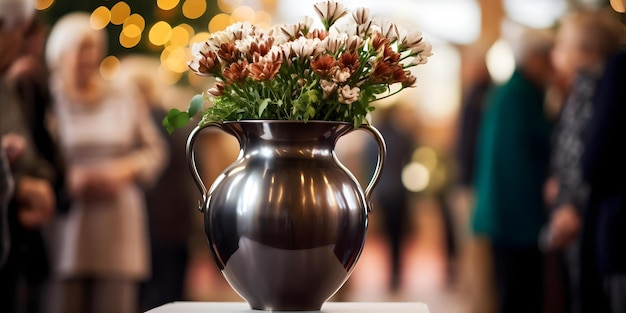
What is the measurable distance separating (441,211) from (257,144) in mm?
4287

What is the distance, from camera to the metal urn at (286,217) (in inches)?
61.8

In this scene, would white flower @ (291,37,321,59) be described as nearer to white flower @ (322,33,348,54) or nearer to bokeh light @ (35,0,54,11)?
white flower @ (322,33,348,54)

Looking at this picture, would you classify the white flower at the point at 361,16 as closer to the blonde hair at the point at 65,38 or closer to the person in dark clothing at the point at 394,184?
the blonde hair at the point at 65,38

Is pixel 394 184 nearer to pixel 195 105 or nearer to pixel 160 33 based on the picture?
pixel 160 33

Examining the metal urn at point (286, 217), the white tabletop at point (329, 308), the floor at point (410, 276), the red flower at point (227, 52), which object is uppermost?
the red flower at point (227, 52)

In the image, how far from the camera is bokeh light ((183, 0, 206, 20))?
583cm

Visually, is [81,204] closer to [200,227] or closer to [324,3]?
[200,227]

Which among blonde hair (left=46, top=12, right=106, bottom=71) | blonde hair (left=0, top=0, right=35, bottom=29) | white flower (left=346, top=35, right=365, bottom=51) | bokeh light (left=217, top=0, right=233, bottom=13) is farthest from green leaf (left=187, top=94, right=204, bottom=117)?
bokeh light (left=217, top=0, right=233, bottom=13)

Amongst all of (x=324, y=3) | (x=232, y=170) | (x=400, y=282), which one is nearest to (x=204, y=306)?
(x=232, y=170)

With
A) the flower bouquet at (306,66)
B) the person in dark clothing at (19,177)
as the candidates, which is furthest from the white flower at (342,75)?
the person in dark clothing at (19,177)

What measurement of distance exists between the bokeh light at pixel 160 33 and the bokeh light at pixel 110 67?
37cm

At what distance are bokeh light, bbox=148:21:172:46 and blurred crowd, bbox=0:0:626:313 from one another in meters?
0.18

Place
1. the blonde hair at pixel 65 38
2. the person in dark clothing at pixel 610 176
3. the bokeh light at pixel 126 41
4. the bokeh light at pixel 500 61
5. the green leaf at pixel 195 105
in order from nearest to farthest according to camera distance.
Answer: the green leaf at pixel 195 105 → the person in dark clothing at pixel 610 176 → the blonde hair at pixel 65 38 → the bokeh light at pixel 500 61 → the bokeh light at pixel 126 41

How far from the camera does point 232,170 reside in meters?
1.64
